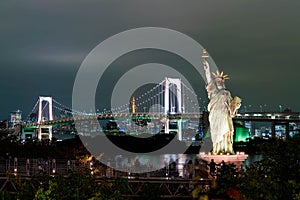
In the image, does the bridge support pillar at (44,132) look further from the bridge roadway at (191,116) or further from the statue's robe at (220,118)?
the statue's robe at (220,118)

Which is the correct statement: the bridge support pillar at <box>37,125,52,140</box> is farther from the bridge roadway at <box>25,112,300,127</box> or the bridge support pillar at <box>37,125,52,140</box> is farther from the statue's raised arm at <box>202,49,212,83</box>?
the statue's raised arm at <box>202,49,212,83</box>

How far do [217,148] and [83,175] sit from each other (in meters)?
6.85

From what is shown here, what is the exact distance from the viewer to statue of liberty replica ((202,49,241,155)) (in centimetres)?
1388

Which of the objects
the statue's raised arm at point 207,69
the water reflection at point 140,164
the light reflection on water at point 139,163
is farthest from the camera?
the light reflection on water at point 139,163

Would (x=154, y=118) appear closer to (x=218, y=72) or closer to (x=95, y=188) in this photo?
(x=218, y=72)

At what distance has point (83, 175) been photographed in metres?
7.77

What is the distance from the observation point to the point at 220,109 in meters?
13.9

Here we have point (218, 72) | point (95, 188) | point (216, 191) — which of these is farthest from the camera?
point (218, 72)

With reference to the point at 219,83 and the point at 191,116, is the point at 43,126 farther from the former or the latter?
the point at 219,83

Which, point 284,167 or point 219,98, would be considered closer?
point 284,167

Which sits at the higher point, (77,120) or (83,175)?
(77,120)

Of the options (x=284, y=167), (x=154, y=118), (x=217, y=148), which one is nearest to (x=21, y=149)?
Answer: (x=217, y=148)

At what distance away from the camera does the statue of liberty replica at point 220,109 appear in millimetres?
13883

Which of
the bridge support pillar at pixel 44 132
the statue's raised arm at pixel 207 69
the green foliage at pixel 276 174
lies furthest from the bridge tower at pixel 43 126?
the green foliage at pixel 276 174
